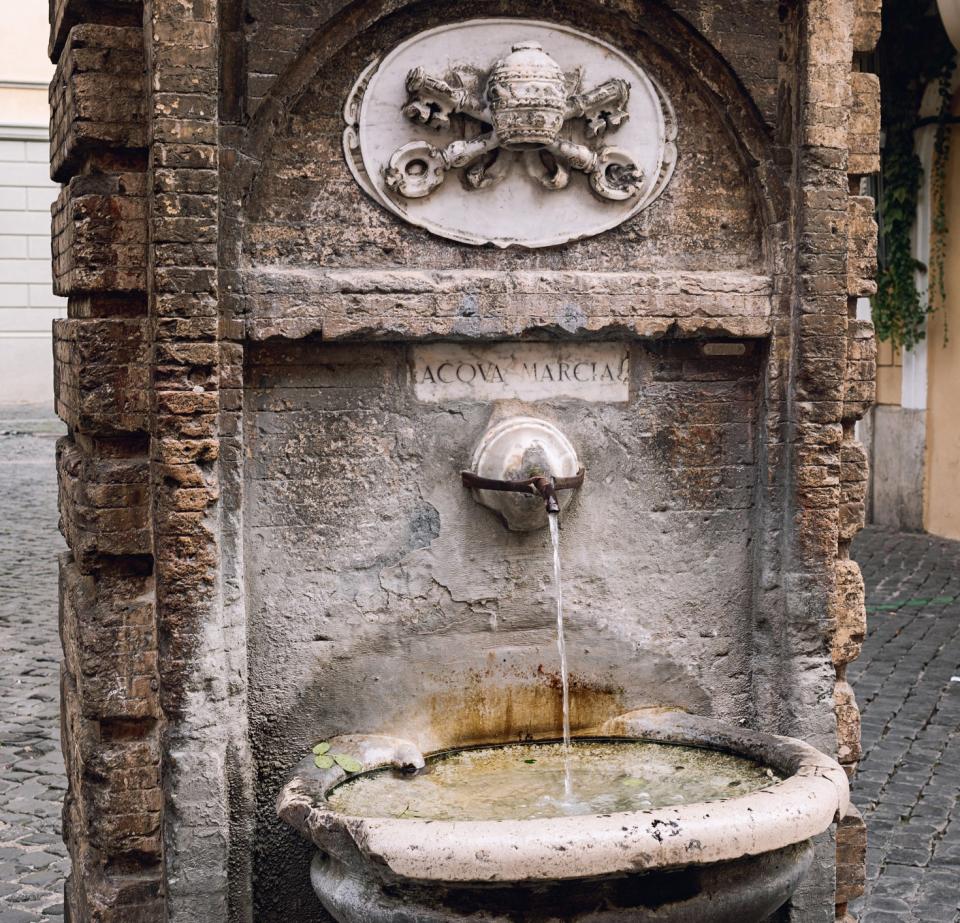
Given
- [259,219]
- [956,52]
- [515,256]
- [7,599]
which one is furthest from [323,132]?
[956,52]

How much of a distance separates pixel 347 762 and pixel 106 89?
1.77 metres

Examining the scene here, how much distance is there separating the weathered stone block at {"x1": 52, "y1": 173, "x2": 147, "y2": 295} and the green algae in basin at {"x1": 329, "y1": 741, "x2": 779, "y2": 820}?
1.37 metres

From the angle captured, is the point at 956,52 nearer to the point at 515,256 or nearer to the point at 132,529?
the point at 515,256

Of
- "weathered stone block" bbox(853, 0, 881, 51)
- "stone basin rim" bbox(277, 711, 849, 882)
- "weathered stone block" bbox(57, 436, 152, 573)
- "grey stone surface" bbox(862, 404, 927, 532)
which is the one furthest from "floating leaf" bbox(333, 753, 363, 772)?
"grey stone surface" bbox(862, 404, 927, 532)

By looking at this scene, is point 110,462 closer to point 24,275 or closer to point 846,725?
point 846,725

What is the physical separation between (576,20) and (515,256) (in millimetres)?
641

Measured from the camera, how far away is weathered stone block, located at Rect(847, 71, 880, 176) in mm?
4012

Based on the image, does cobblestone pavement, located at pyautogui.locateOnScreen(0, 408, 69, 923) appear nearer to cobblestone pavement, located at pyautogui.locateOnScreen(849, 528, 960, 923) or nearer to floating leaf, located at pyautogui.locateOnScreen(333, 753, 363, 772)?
floating leaf, located at pyautogui.locateOnScreen(333, 753, 363, 772)

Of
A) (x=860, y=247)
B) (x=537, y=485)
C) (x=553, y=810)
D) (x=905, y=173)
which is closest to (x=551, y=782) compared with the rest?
(x=553, y=810)

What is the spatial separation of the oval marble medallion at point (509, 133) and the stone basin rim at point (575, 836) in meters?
1.53

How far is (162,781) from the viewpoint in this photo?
11.6 ft

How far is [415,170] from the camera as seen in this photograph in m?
3.64

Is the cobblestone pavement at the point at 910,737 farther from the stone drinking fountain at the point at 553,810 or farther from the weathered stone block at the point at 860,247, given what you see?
the weathered stone block at the point at 860,247

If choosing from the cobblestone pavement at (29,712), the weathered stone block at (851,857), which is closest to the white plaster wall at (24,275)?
the cobblestone pavement at (29,712)
